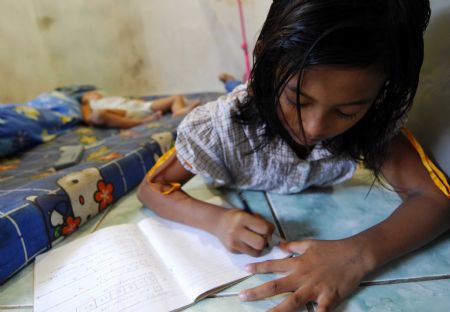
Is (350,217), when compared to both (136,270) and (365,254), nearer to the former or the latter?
(365,254)

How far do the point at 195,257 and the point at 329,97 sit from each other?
0.95ft

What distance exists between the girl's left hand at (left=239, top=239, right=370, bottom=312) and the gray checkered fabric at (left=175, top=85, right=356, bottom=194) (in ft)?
0.60

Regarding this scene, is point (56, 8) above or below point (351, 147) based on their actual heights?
above

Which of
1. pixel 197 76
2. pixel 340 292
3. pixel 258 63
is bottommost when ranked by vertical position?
pixel 340 292

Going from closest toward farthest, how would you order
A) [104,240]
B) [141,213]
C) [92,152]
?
[104,240], [141,213], [92,152]

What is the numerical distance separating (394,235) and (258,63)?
30 centimetres

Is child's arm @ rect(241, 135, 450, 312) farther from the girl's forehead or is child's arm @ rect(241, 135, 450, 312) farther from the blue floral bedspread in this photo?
the blue floral bedspread

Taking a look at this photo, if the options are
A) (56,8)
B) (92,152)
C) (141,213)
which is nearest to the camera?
(141,213)

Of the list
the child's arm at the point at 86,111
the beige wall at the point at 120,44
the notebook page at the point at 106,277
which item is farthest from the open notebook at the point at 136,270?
the beige wall at the point at 120,44

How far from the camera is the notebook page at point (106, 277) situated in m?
0.40

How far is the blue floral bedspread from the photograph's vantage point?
499mm

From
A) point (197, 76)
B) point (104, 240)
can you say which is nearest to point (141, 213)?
point (104, 240)

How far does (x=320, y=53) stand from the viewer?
14.3 inches

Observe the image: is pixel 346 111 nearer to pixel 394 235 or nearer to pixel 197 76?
pixel 394 235
